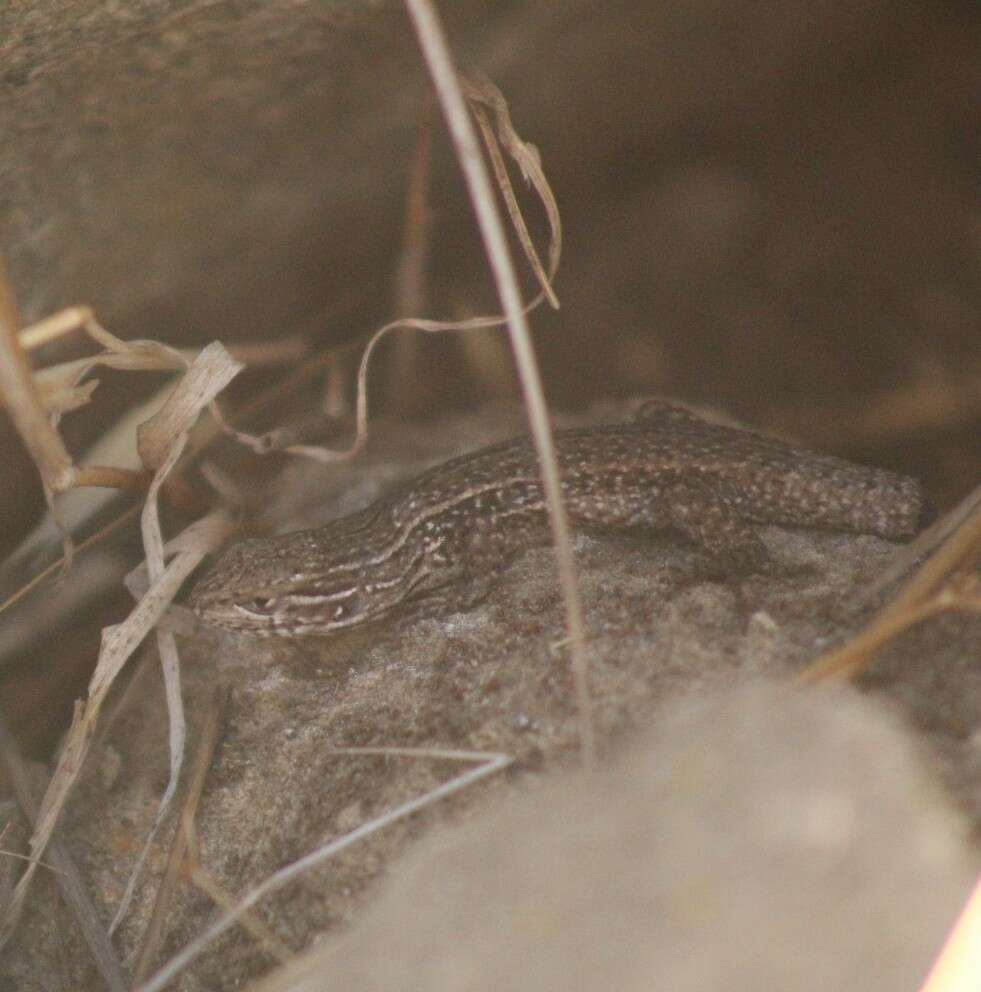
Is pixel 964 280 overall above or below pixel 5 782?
below

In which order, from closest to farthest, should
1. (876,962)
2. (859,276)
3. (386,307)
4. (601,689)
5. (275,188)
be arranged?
(876,962), (601,689), (275,188), (386,307), (859,276)

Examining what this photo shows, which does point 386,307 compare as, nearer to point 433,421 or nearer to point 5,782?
point 433,421

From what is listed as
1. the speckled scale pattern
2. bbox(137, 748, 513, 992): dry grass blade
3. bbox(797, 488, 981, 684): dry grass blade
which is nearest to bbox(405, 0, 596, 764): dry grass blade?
bbox(137, 748, 513, 992): dry grass blade

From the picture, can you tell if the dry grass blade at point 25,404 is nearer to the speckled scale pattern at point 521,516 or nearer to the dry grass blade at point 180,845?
the speckled scale pattern at point 521,516

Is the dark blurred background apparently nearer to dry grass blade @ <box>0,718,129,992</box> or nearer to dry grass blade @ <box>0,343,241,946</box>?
dry grass blade @ <box>0,343,241,946</box>

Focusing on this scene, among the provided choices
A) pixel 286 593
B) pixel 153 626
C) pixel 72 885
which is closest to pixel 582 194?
pixel 286 593

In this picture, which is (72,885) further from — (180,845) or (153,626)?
(153,626)

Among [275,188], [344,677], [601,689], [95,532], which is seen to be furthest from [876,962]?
[275,188]
